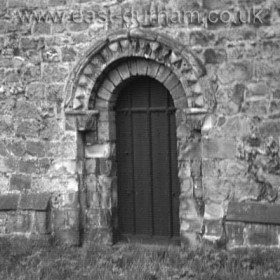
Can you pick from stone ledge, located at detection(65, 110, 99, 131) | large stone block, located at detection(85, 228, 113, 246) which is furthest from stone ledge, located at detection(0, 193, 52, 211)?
stone ledge, located at detection(65, 110, 99, 131)

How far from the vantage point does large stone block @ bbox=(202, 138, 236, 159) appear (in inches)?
390

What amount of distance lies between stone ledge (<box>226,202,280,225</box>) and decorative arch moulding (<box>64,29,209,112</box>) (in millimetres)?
1324

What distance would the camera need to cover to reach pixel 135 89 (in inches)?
425

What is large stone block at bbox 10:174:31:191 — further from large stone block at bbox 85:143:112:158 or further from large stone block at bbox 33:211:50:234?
large stone block at bbox 85:143:112:158

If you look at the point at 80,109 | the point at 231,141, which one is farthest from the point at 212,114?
the point at 80,109

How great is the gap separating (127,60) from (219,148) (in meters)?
1.78

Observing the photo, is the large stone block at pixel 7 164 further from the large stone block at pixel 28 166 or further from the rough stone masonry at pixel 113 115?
the large stone block at pixel 28 166

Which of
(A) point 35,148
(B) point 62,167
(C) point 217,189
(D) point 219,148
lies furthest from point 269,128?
(A) point 35,148

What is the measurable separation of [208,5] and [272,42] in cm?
98

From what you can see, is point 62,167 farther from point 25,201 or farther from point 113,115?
point 113,115

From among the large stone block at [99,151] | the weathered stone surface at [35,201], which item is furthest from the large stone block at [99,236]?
the large stone block at [99,151]

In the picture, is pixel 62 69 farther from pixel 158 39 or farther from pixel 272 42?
pixel 272 42

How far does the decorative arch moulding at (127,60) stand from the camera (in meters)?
10.1

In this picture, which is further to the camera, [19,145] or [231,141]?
[19,145]
